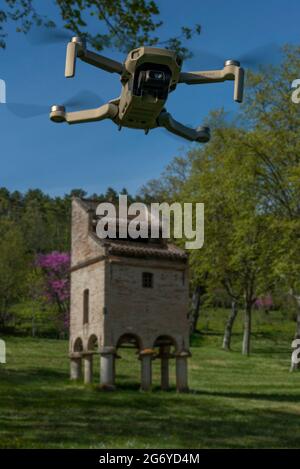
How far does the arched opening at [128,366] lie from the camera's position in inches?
1164

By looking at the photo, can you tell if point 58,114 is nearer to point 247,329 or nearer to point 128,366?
point 128,366

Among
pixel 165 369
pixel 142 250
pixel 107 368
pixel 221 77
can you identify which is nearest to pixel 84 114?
pixel 221 77

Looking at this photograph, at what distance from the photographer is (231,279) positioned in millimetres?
48375

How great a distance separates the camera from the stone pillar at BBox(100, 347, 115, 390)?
91.8 ft

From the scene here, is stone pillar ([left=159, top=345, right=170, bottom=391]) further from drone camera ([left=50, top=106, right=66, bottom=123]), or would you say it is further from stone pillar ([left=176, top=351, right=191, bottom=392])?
drone camera ([left=50, top=106, right=66, bottom=123])

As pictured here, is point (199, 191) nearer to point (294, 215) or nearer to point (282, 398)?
point (294, 215)

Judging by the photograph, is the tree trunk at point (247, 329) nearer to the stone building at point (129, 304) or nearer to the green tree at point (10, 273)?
the stone building at point (129, 304)

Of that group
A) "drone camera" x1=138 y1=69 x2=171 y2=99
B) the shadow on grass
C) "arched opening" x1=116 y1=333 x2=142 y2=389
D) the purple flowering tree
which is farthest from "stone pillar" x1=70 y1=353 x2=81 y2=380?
"drone camera" x1=138 y1=69 x2=171 y2=99

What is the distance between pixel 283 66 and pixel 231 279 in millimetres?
15731

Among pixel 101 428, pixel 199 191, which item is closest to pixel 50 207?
pixel 199 191

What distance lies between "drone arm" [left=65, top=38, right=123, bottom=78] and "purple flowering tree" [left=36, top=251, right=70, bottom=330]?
52.5 meters

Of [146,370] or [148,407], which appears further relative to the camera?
[146,370]

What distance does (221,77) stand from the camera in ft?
14.9

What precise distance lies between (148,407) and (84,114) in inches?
802
